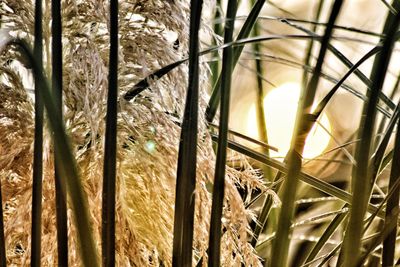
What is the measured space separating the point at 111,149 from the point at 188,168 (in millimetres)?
52

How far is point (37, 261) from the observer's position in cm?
40

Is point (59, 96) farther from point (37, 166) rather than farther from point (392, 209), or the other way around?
point (392, 209)

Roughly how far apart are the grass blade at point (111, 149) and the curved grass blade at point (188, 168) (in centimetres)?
5

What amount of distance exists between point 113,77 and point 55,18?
54mm

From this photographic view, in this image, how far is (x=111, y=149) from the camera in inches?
15.5

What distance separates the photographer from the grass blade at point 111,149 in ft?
1.27

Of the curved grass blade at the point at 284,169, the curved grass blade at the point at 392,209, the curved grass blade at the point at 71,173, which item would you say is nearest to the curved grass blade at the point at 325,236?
the curved grass blade at the point at 284,169

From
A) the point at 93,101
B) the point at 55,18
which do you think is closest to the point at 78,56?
the point at 93,101

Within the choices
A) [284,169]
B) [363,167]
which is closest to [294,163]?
[363,167]

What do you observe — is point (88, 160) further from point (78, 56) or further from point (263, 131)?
point (263, 131)

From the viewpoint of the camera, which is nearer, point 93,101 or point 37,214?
point 37,214

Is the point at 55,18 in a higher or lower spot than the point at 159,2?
lower

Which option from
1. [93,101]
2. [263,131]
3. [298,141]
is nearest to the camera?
[298,141]

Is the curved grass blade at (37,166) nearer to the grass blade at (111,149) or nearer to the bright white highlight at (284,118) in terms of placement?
the grass blade at (111,149)
